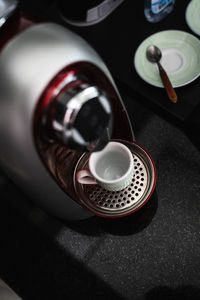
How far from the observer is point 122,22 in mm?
745

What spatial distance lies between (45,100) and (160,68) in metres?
0.29

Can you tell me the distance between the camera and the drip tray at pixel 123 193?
58 centimetres

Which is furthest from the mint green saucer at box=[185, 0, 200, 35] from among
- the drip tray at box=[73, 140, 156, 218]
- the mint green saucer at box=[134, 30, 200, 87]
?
the drip tray at box=[73, 140, 156, 218]

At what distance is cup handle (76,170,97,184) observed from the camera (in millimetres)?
552

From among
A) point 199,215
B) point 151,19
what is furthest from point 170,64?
point 199,215

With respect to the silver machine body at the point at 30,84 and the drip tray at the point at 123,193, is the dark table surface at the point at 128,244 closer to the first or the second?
the drip tray at the point at 123,193

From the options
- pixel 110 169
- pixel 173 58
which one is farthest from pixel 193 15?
pixel 110 169

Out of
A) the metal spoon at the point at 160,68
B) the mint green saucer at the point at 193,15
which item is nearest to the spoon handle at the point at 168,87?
the metal spoon at the point at 160,68

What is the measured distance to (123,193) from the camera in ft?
1.92

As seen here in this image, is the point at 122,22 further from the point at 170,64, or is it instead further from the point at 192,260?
the point at 192,260

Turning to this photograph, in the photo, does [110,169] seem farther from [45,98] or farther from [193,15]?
[193,15]

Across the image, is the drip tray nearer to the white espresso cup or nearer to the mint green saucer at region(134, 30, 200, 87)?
the white espresso cup

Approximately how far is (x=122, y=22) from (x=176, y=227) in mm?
381

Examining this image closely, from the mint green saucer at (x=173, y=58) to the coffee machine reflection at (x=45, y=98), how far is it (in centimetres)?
19
